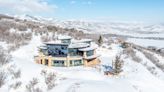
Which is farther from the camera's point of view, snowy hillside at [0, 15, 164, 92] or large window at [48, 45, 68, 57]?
large window at [48, 45, 68, 57]

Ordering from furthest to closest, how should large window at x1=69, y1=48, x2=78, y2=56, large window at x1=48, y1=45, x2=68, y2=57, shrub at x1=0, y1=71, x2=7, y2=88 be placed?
1. large window at x1=69, y1=48, x2=78, y2=56
2. large window at x1=48, y1=45, x2=68, y2=57
3. shrub at x1=0, y1=71, x2=7, y2=88

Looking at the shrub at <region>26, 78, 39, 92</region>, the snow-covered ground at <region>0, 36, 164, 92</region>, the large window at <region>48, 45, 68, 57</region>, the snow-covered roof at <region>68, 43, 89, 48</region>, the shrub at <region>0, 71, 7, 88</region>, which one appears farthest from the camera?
the snow-covered roof at <region>68, 43, 89, 48</region>

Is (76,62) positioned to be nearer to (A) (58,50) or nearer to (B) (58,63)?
(B) (58,63)

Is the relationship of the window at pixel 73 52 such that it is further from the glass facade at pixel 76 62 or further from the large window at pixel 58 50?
the glass facade at pixel 76 62

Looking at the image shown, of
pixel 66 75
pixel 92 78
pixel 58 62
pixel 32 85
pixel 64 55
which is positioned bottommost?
pixel 92 78

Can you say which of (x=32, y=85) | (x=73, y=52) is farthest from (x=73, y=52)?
(x=32, y=85)

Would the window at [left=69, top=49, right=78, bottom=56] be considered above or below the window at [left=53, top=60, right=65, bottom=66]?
above

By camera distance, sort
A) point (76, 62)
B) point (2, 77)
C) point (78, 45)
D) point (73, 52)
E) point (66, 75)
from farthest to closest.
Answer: point (78, 45)
point (73, 52)
point (76, 62)
point (66, 75)
point (2, 77)

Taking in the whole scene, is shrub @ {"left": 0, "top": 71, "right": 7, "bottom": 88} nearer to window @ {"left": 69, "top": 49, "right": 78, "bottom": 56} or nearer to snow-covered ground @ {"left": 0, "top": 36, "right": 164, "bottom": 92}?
snow-covered ground @ {"left": 0, "top": 36, "right": 164, "bottom": 92}

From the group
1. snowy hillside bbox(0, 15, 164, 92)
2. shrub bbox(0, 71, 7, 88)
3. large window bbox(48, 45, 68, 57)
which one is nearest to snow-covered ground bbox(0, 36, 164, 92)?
snowy hillside bbox(0, 15, 164, 92)

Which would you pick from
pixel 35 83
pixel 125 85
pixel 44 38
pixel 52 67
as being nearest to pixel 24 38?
pixel 44 38
